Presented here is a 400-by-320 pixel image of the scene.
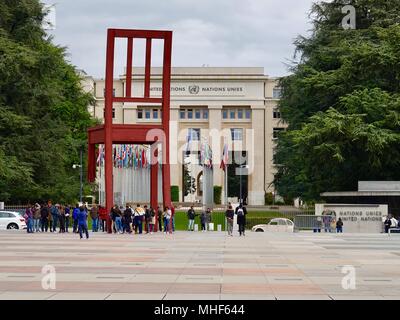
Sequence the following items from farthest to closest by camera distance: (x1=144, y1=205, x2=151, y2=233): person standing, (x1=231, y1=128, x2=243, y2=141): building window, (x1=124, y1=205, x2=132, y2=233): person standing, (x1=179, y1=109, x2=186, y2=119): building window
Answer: (x1=179, y1=109, x2=186, y2=119): building window < (x1=231, y1=128, x2=243, y2=141): building window < (x1=144, y1=205, x2=151, y2=233): person standing < (x1=124, y1=205, x2=132, y2=233): person standing

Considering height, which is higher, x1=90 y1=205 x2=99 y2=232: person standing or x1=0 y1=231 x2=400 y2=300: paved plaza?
x1=90 y1=205 x2=99 y2=232: person standing

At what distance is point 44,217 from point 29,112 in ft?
53.0

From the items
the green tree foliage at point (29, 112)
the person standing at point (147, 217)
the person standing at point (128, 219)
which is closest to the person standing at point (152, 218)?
the person standing at point (147, 217)

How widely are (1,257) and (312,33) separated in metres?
43.8

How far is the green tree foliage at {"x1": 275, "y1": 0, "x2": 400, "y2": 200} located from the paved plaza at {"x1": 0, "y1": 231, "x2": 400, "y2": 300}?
67.2 ft

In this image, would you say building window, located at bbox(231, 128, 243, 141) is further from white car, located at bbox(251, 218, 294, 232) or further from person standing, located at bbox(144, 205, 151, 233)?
person standing, located at bbox(144, 205, 151, 233)

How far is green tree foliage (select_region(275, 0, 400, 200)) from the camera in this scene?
162 feet

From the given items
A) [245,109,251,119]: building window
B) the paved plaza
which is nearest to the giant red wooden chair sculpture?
the paved plaza

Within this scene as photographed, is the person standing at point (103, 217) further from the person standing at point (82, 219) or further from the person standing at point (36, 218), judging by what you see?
the person standing at point (82, 219)

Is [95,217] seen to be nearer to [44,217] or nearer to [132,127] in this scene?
[44,217]

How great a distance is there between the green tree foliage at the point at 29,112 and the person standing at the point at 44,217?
7.26m

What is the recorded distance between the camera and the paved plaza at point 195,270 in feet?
47.0
